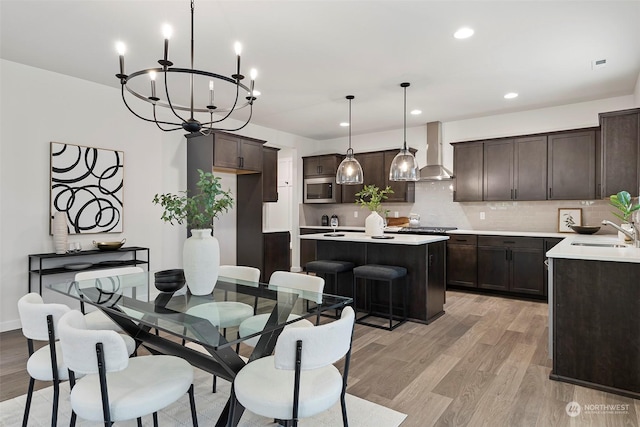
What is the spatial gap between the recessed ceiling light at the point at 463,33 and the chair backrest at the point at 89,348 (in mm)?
3236

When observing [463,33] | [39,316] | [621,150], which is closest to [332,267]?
[463,33]

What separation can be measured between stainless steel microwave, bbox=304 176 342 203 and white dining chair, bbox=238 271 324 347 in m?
4.67

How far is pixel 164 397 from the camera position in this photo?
1600 millimetres

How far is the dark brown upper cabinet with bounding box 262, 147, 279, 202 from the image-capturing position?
19.9ft

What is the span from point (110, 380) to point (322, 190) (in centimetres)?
591

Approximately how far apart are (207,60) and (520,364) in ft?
12.8

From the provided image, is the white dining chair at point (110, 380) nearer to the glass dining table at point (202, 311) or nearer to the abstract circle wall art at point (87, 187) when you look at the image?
the glass dining table at point (202, 311)

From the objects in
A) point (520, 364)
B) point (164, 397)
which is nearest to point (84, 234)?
point (164, 397)

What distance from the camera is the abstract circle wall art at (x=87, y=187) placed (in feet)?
13.4

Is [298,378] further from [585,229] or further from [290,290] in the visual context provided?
[585,229]

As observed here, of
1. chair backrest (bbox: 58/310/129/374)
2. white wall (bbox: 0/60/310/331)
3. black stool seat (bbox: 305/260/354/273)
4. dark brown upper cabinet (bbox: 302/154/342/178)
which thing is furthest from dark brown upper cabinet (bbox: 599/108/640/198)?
white wall (bbox: 0/60/310/331)

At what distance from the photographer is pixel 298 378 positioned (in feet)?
4.77

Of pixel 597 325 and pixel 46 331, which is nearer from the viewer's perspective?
pixel 46 331

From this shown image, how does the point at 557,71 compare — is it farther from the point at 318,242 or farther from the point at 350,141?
the point at 350,141
